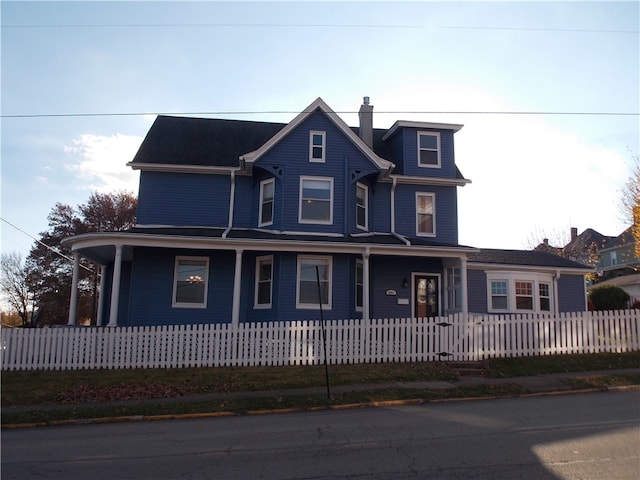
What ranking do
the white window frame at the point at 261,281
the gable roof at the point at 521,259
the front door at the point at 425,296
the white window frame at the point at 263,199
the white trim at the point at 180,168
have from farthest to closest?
the gable roof at the point at 521,259
the front door at the point at 425,296
the white trim at the point at 180,168
the white window frame at the point at 263,199
the white window frame at the point at 261,281

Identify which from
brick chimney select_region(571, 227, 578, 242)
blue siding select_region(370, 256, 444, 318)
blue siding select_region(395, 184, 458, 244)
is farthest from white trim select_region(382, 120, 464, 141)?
brick chimney select_region(571, 227, 578, 242)

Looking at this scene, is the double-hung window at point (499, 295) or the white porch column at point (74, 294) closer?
the white porch column at point (74, 294)

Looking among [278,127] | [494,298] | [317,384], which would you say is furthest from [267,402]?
[278,127]

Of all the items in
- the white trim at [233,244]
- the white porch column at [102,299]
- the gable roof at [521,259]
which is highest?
the gable roof at [521,259]

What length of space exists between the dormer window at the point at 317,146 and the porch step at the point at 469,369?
29.2 feet

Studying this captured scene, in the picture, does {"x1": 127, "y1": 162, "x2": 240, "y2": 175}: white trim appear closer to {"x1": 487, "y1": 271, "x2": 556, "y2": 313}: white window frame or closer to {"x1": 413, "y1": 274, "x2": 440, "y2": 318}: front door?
{"x1": 413, "y1": 274, "x2": 440, "y2": 318}: front door

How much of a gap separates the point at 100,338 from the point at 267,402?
6215 mm

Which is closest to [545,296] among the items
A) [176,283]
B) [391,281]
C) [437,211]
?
[437,211]

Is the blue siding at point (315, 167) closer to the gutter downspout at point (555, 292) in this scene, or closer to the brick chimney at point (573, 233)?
the gutter downspout at point (555, 292)

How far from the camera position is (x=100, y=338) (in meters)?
14.4

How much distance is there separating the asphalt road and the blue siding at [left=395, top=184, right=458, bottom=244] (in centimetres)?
1091

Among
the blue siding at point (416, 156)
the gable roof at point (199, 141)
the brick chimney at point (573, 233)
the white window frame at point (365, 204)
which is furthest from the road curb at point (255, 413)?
the brick chimney at point (573, 233)

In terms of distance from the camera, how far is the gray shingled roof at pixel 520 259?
69.9ft

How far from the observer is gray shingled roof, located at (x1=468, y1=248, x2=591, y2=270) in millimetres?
21312
